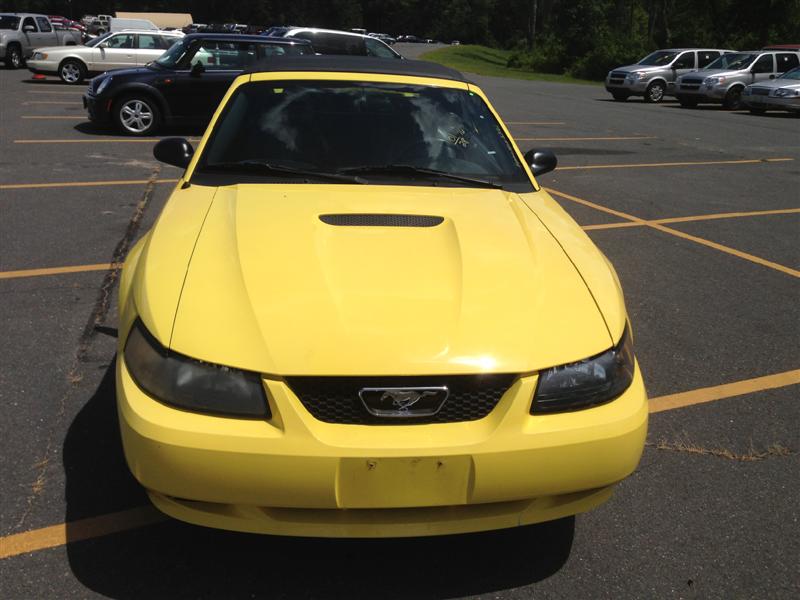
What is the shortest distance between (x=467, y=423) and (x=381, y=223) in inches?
39.2

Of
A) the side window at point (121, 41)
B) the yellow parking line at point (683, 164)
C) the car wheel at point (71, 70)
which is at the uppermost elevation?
the side window at point (121, 41)

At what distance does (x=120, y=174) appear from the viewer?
9.20 m

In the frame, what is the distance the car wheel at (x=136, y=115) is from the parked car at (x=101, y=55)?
812cm

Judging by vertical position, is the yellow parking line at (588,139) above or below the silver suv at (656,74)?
below

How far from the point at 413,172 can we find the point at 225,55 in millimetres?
10280

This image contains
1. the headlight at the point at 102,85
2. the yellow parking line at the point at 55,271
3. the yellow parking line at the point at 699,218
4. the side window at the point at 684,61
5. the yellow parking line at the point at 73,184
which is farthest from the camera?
the side window at the point at 684,61

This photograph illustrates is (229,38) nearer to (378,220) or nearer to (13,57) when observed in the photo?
(378,220)

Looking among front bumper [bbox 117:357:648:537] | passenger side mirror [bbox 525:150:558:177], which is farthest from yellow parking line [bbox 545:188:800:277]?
front bumper [bbox 117:357:648:537]

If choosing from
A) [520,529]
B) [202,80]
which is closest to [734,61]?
[202,80]

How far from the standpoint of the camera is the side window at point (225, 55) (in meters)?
12.5

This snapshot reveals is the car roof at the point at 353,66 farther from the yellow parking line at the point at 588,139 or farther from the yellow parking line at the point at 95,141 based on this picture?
the yellow parking line at the point at 588,139

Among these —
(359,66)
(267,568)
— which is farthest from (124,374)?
(359,66)

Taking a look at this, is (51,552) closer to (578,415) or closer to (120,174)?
(578,415)

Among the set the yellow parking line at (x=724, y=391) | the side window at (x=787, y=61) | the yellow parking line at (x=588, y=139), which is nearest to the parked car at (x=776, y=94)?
the side window at (x=787, y=61)
